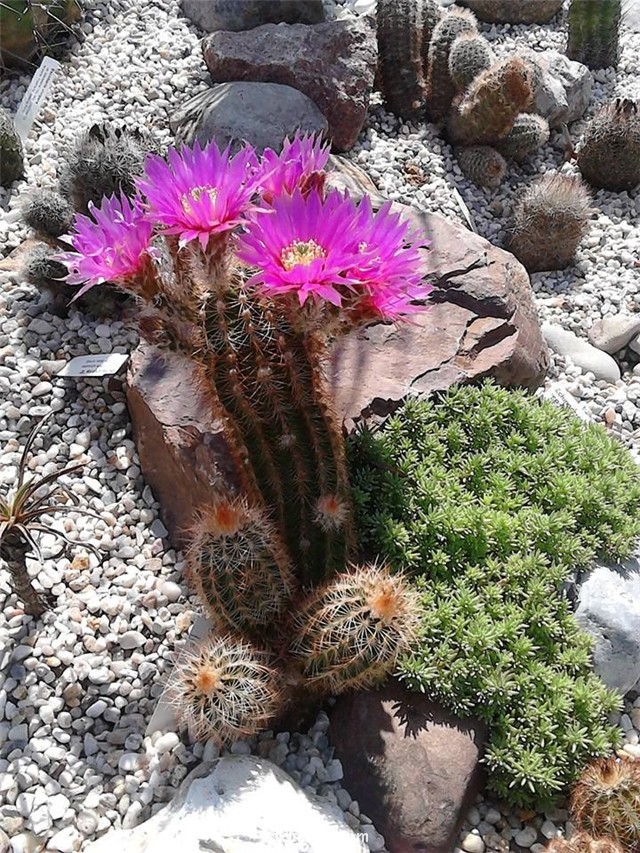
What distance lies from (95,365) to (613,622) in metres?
2.22

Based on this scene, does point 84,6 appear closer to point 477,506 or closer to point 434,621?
point 477,506

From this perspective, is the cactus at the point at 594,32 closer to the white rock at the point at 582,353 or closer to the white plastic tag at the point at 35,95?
the white rock at the point at 582,353

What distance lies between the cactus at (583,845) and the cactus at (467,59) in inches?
167

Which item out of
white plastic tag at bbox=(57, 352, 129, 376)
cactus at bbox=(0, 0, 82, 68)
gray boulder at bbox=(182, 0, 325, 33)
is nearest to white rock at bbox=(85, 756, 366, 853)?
white plastic tag at bbox=(57, 352, 129, 376)

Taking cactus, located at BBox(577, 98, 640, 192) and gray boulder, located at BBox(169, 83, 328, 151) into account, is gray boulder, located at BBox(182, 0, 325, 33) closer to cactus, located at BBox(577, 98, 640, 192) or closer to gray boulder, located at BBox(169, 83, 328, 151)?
gray boulder, located at BBox(169, 83, 328, 151)

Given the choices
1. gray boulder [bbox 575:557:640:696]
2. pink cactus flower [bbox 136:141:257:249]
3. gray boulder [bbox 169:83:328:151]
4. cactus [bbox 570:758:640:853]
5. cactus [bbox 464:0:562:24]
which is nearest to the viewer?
pink cactus flower [bbox 136:141:257:249]

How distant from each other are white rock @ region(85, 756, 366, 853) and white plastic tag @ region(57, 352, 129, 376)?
1733mm

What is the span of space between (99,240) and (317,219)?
55 cm

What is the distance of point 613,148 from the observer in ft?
16.9

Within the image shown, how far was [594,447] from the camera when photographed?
3.16 metres

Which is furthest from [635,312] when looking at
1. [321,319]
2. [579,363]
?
[321,319]

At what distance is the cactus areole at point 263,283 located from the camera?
2.01 m

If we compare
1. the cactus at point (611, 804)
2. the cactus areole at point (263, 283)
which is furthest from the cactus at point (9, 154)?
the cactus at point (611, 804)

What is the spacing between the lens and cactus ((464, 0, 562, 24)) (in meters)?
6.27
